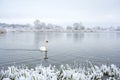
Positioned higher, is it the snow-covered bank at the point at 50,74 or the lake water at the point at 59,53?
the snow-covered bank at the point at 50,74

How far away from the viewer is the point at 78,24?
131 m

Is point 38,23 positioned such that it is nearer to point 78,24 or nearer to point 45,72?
point 78,24

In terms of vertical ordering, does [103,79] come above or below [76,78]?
below

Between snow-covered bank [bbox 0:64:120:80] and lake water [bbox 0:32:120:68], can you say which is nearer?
snow-covered bank [bbox 0:64:120:80]

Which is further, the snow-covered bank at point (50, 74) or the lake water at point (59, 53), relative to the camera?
the lake water at point (59, 53)

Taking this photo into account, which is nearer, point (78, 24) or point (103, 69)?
point (103, 69)

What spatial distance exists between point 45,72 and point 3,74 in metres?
2.24

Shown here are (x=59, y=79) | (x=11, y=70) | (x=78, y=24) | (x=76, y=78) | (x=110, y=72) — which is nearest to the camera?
(x=76, y=78)

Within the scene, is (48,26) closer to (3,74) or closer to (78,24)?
(78,24)

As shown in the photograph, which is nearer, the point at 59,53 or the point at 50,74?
the point at 50,74

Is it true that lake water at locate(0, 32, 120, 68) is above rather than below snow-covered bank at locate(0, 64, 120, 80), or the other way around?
below

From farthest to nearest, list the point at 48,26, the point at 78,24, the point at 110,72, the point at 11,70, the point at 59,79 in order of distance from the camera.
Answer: the point at 48,26, the point at 78,24, the point at 110,72, the point at 11,70, the point at 59,79

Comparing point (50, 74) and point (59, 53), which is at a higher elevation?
point (50, 74)

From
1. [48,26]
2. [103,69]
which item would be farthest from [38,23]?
[103,69]
